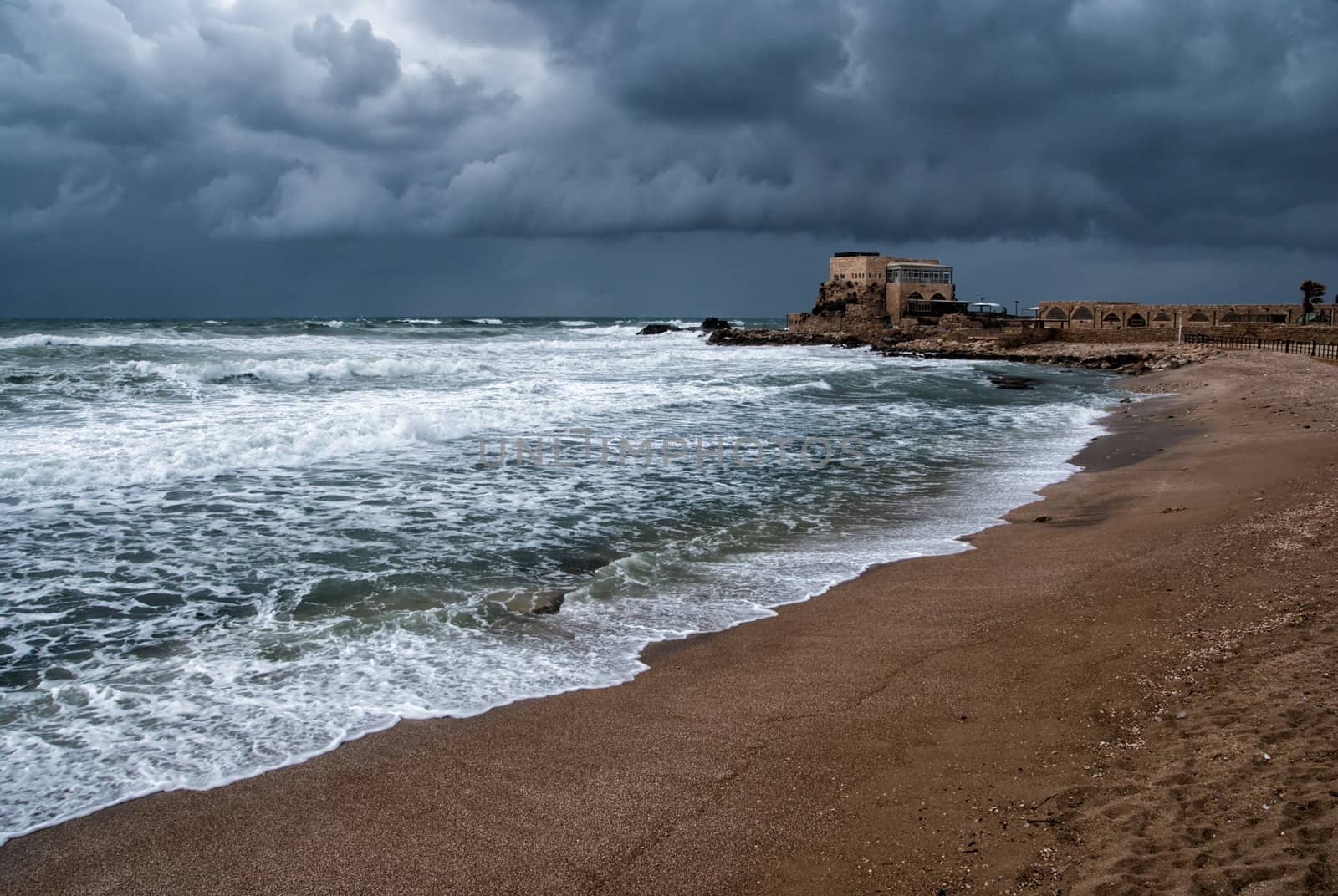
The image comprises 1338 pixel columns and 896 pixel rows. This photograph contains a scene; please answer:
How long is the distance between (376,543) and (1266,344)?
158ft

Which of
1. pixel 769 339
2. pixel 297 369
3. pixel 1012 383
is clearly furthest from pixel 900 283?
pixel 297 369

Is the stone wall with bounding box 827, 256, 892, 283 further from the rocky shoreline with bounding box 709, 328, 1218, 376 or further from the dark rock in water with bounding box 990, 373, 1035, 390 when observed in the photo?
the dark rock in water with bounding box 990, 373, 1035, 390

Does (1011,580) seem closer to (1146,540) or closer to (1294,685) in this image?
(1146,540)

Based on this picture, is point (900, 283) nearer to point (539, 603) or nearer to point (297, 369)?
point (297, 369)

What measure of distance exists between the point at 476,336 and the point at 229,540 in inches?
2381

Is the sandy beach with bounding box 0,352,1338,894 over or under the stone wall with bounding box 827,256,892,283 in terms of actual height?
under

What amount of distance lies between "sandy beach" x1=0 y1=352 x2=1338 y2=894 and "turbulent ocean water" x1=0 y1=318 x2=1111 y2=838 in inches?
16.8

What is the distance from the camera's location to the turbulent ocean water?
4.73m

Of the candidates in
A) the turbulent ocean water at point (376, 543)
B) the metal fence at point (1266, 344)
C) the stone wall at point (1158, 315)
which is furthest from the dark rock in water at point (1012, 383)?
the stone wall at point (1158, 315)

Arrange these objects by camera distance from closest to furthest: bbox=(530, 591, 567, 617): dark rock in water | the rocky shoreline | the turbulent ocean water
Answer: the turbulent ocean water < bbox=(530, 591, 567, 617): dark rock in water < the rocky shoreline

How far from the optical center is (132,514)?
9172mm

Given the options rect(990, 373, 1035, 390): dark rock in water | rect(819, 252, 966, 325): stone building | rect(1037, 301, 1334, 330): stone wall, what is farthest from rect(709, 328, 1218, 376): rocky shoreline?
rect(819, 252, 966, 325): stone building

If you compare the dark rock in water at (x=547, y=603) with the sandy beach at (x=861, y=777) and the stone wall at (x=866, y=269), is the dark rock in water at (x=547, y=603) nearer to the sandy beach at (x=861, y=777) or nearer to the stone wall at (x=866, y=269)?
the sandy beach at (x=861, y=777)

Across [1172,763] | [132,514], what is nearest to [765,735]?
[1172,763]
